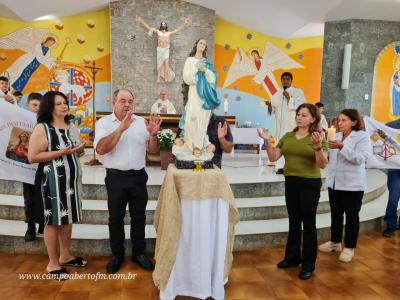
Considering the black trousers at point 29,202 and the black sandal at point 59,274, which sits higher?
the black trousers at point 29,202

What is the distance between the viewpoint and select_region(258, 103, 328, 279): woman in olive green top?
9.83ft

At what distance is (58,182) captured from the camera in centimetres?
289

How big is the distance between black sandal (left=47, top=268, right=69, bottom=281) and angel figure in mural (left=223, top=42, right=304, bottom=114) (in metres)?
7.14

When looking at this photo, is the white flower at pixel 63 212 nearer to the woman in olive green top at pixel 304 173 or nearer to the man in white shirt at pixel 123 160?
the man in white shirt at pixel 123 160

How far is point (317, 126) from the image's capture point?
3027 mm

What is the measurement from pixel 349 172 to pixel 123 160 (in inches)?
84.9

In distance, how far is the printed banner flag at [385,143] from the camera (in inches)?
162

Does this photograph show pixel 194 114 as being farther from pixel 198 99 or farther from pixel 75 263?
pixel 75 263

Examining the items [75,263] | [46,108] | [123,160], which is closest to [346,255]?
[123,160]

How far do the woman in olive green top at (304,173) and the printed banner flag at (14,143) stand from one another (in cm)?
228

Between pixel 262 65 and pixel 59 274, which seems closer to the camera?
pixel 59 274

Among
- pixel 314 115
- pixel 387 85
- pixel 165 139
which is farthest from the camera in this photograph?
pixel 387 85

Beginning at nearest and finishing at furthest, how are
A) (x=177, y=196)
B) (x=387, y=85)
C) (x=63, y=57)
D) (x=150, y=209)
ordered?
1. (x=177, y=196)
2. (x=150, y=209)
3. (x=387, y=85)
4. (x=63, y=57)

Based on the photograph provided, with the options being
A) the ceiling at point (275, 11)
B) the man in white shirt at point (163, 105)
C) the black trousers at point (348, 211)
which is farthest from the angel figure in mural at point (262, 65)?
the black trousers at point (348, 211)
